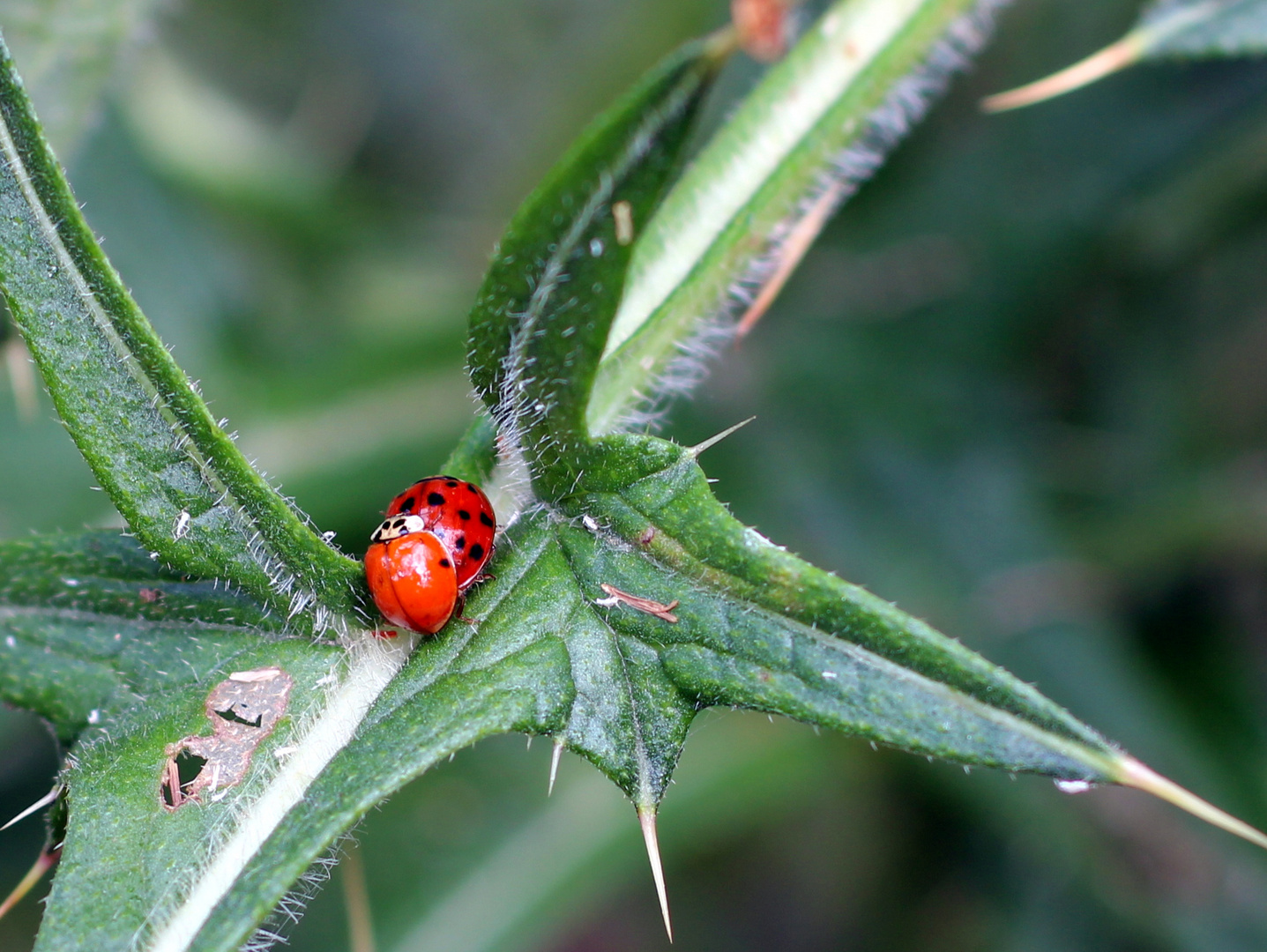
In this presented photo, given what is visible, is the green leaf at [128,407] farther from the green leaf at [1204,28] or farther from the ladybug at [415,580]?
the green leaf at [1204,28]

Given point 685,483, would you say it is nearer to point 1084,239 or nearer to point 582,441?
point 582,441

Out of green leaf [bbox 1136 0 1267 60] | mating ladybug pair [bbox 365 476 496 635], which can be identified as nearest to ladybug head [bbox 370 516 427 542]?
mating ladybug pair [bbox 365 476 496 635]

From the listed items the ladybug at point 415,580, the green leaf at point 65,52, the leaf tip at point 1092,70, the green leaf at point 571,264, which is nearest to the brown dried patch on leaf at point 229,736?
the ladybug at point 415,580

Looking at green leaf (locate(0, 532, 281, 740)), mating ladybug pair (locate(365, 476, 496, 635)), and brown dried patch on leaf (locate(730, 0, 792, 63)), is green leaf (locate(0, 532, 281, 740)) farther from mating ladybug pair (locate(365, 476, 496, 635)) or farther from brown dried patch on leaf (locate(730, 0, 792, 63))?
brown dried patch on leaf (locate(730, 0, 792, 63))

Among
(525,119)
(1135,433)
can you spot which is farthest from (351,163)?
(1135,433)

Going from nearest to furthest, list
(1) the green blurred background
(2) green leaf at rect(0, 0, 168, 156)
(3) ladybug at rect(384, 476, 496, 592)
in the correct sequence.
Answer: (3) ladybug at rect(384, 476, 496, 592), (2) green leaf at rect(0, 0, 168, 156), (1) the green blurred background
